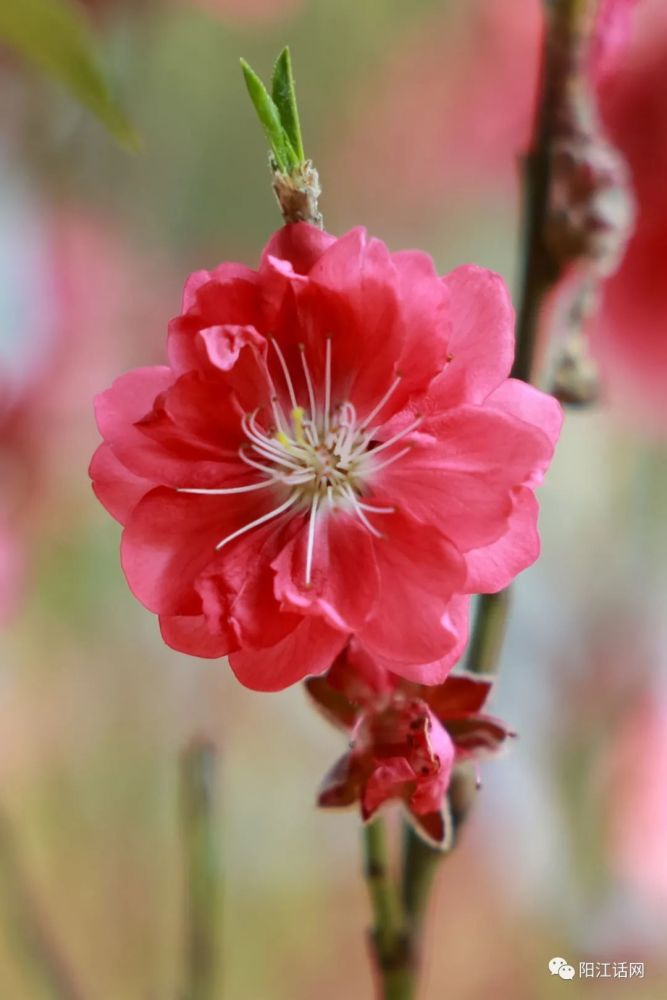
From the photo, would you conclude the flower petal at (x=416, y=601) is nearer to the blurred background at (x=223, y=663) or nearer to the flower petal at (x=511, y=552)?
the flower petal at (x=511, y=552)

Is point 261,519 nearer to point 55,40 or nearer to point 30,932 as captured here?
point 55,40

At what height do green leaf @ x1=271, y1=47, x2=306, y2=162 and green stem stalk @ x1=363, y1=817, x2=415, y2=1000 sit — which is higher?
green leaf @ x1=271, y1=47, x2=306, y2=162

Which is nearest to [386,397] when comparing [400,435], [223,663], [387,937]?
[400,435]

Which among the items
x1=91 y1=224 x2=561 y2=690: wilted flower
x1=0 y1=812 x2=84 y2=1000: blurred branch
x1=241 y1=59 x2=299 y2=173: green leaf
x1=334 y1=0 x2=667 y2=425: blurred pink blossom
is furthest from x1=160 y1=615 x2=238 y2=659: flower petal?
x1=334 y1=0 x2=667 y2=425: blurred pink blossom

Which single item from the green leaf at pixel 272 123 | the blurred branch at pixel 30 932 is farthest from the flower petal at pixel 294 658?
the blurred branch at pixel 30 932

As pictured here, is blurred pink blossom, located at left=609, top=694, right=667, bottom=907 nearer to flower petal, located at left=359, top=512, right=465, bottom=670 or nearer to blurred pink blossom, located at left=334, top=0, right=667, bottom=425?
blurred pink blossom, located at left=334, top=0, right=667, bottom=425

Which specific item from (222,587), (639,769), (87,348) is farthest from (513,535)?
(87,348)

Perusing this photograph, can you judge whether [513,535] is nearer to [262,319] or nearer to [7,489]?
[262,319]
